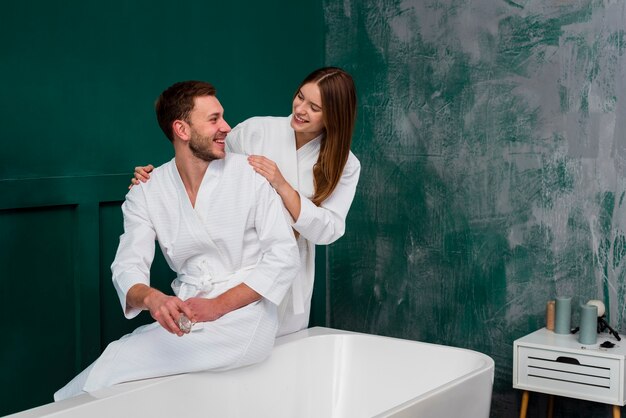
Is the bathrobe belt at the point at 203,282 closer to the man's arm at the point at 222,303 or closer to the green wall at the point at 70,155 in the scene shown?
the man's arm at the point at 222,303

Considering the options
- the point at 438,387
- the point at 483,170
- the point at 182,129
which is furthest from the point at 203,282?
the point at 483,170

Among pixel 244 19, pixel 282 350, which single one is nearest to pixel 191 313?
pixel 282 350

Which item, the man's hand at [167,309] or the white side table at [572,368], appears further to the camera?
the white side table at [572,368]

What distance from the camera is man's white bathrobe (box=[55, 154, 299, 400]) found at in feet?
8.07

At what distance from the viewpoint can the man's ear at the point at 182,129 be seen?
8.23 ft

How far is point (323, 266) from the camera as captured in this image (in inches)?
169

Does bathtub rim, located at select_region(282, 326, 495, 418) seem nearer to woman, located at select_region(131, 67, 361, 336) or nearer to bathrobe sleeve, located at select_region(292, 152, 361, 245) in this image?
woman, located at select_region(131, 67, 361, 336)

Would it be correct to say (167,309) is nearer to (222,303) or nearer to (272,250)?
(222,303)

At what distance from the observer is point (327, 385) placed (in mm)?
2844

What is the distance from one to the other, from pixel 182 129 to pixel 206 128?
Answer: 7cm

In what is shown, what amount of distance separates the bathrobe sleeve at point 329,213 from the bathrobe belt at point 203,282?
0.80 feet

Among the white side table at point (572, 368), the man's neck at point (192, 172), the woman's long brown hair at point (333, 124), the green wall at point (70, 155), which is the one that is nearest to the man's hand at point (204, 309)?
the man's neck at point (192, 172)

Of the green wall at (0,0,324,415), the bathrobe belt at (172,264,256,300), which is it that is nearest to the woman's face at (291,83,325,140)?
the bathrobe belt at (172,264,256,300)

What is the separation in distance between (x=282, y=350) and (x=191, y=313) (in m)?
0.61
